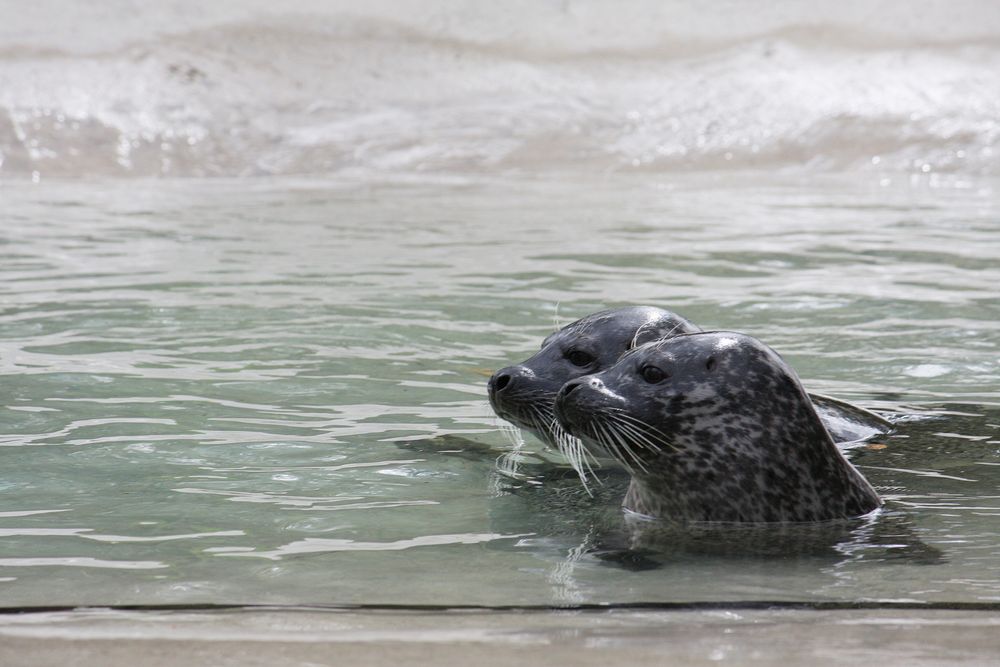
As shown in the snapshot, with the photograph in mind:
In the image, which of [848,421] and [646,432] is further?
[848,421]

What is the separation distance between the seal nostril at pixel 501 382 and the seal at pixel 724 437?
474 mm

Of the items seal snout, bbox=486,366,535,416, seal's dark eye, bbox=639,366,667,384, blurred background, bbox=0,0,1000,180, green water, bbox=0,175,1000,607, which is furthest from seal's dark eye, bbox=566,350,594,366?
blurred background, bbox=0,0,1000,180

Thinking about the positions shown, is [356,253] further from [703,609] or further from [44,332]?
[703,609]

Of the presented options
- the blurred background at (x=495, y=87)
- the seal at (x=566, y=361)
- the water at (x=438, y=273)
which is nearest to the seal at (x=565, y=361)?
the seal at (x=566, y=361)

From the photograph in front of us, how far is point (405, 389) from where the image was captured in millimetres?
5867

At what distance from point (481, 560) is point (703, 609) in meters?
0.68

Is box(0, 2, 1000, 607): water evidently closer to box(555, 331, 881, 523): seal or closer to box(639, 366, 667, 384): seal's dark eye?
box(555, 331, 881, 523): seal

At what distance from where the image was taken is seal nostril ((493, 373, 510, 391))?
4.48 metres

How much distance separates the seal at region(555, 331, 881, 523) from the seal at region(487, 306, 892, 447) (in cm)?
36

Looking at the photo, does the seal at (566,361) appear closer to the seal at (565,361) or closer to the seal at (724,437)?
the seal at (565,361)

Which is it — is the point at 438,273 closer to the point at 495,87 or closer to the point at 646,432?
the point at 646,432

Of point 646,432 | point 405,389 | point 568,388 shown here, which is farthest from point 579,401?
point 405,389

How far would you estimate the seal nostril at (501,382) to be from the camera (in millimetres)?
4477

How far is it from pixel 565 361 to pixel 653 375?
622mm
